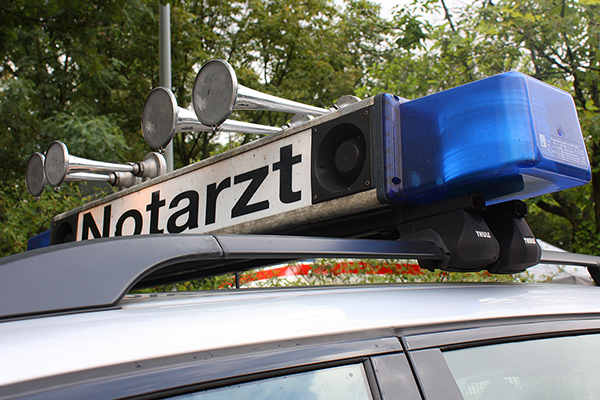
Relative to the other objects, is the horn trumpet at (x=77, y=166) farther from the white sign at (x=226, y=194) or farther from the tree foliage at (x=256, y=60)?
the tree foliage at (x=256, y=60)

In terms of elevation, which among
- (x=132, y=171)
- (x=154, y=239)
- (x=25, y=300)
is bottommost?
(x=25, y=300)

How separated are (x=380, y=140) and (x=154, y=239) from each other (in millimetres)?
877

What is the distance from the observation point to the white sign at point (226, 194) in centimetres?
196

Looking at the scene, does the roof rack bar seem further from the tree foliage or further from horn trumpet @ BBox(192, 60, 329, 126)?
the tree foliage

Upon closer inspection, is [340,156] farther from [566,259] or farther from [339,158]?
[566,259]

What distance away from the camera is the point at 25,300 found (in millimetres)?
905

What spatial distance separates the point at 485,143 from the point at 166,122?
4.44ft

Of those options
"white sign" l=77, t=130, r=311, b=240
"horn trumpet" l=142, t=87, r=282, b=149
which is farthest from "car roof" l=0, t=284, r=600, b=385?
"horn trumpet" l=142, t=87, r=282, b=149

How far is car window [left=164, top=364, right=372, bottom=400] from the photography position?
0.89 meters

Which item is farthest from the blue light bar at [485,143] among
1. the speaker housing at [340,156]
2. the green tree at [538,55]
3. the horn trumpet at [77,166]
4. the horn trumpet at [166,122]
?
the green tree at [538,55]

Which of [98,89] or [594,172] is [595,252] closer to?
[594,172]

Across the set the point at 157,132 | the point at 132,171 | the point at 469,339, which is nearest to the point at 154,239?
the point at 469,339

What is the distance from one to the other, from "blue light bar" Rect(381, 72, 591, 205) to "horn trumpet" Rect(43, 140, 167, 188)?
1542 millimetres

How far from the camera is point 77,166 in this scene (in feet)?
9.08
